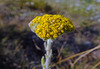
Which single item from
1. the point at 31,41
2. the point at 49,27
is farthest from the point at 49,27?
the point at 31,41

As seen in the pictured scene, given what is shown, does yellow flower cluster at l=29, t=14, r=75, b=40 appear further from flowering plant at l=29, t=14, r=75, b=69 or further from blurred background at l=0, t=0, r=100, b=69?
blurred background at l=0, t=0, r=100, b=69

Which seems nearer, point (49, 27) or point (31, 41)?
point (49, 27)

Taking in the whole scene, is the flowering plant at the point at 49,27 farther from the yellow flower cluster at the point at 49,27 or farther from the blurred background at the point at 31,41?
the blurred background at the point at 31,41

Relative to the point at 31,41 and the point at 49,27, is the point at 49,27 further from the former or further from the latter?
the point at 31,41

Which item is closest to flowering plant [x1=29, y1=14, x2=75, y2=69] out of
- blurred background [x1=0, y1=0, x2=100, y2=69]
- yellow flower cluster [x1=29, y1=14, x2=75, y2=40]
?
yellow flower cluster [x1=29, y1=14, x2=75, y2=40]

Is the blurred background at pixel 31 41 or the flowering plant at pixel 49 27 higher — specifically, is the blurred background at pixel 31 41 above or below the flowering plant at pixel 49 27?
below

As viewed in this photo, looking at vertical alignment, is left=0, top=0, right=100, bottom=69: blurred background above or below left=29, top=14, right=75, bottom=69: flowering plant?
below

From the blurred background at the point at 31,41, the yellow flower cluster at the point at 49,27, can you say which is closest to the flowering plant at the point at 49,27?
the yellow flower cluster at the point at 49,27

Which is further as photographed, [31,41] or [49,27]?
[31,41]

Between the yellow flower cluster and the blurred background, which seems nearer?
the yellow flower cluster

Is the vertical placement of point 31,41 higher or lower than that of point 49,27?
lower

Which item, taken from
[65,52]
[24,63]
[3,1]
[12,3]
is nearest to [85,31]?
[65,52]

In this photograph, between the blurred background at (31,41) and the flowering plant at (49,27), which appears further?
the blurred background at (31,41)
